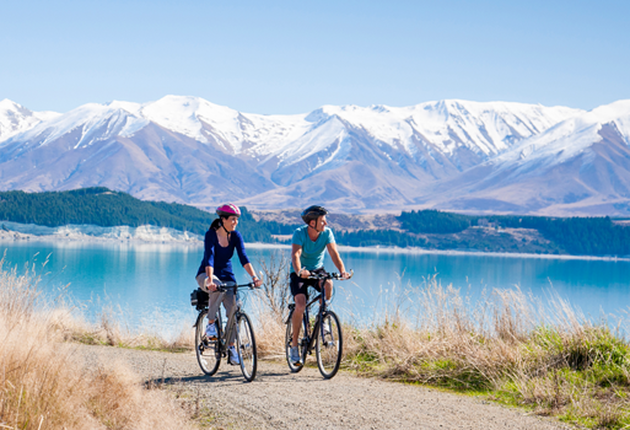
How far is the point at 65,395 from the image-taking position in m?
Result: 5.21

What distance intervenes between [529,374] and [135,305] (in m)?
36.4

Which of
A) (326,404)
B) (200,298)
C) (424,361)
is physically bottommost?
(326,404)

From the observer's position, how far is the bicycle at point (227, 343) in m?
7.87

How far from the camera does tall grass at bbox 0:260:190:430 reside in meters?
4.78

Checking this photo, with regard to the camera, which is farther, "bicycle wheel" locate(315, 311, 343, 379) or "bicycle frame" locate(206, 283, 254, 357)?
"bicycle wheel" locate(315, 311, 343, 379)

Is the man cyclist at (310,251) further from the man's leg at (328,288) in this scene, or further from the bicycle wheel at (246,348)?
the bicycle wheel at (246,348)

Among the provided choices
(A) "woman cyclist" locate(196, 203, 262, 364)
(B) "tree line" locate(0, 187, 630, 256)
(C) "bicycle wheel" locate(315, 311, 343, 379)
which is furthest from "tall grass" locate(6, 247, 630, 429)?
(B) "tree line" locate(0, 187, 630, 256)

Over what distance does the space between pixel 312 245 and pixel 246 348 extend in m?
1.52

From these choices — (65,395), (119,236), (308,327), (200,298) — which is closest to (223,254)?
(200,298)

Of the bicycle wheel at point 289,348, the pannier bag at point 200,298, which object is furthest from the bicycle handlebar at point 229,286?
the bicycle wheel at point 289,348

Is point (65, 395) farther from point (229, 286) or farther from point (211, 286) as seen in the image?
point (229, 286)

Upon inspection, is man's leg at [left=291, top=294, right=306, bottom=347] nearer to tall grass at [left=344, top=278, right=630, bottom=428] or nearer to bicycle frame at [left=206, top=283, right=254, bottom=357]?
bicycle frame at [left=206, top=283, right=254, bottom=357]

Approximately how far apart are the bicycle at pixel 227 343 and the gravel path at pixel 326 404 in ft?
0.54

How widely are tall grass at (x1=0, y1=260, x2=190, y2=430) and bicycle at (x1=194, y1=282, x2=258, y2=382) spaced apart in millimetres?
1632
